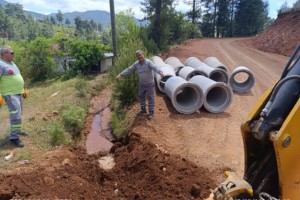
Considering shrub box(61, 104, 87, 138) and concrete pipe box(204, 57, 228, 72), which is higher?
concrete pipe box(204, 57, 228, 72)

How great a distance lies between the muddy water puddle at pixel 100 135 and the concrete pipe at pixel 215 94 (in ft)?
8.85

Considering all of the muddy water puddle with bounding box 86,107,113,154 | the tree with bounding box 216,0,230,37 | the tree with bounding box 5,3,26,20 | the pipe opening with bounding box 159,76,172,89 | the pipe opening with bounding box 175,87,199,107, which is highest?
the tree with bounding box 5,3,26,20

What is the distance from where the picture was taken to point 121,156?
19.9 feet

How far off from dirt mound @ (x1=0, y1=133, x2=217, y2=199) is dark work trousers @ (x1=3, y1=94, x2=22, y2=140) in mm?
1029

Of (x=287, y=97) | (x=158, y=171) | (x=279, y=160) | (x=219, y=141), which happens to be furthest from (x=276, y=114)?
(x=219, y=141)

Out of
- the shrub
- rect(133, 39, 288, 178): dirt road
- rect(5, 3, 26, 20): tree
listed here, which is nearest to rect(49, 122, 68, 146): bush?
the shrub

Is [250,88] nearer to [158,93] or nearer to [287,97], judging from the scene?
[158,93]

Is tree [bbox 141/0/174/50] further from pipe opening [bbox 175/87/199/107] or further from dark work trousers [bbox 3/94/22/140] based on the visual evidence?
dark work trousers [bbox 3/94/22/140]

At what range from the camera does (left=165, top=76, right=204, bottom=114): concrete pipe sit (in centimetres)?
765

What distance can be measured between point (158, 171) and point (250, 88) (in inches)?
233

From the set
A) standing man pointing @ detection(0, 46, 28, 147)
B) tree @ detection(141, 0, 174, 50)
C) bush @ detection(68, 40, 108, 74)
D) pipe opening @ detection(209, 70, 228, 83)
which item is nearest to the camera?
standing man pointing @ detection(0, 46, 28, 147)

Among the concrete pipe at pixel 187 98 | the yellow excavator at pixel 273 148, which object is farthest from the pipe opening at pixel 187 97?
the yellow excavator at pixel 273 148

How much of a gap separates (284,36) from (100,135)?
63.9 ft

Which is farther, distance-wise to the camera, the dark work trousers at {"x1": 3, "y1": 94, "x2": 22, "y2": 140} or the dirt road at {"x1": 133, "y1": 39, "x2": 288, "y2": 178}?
the dark work trousers at {"x1": 3, "y1": 94, "x2": 22, "y2": 140}
